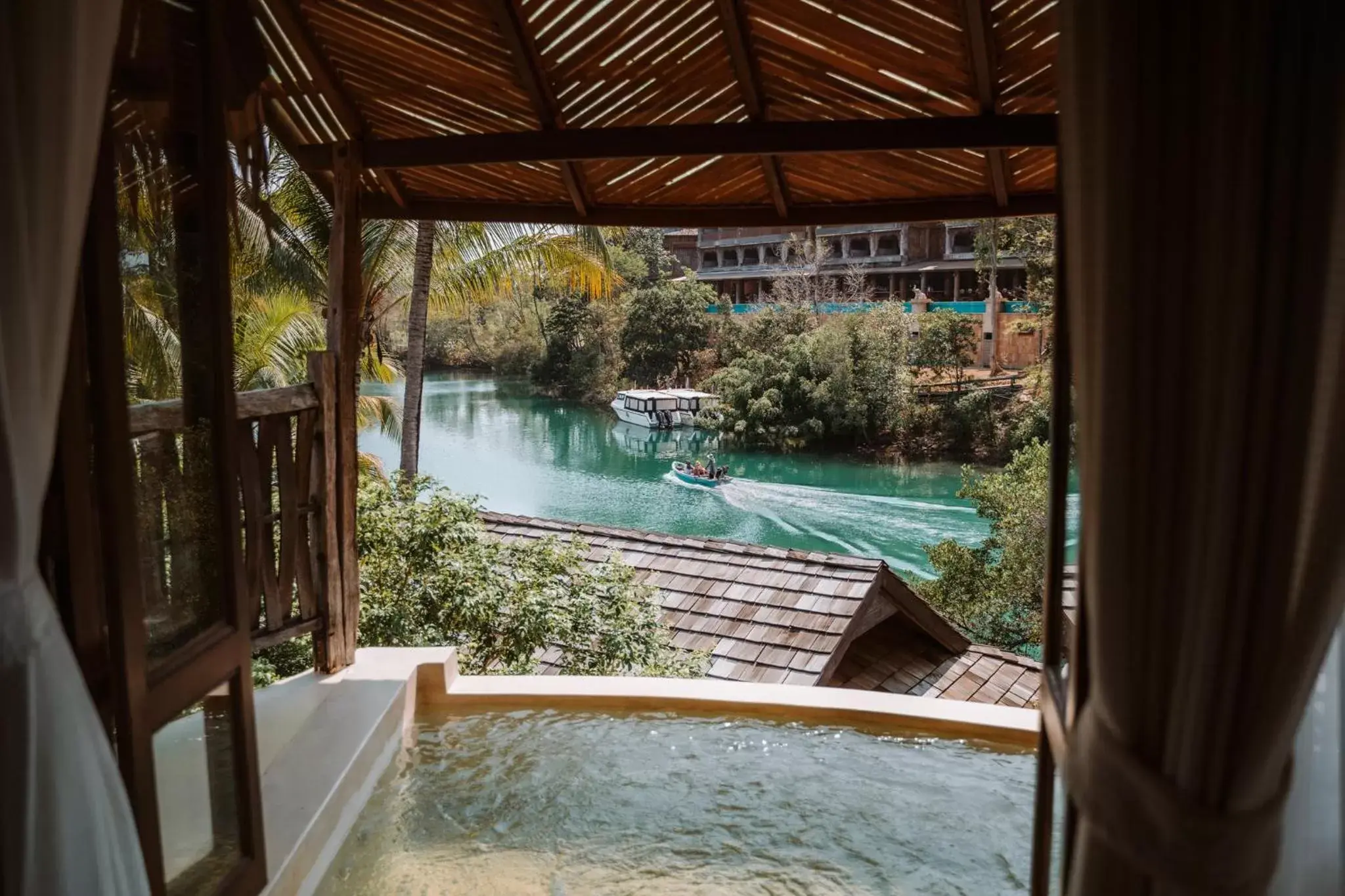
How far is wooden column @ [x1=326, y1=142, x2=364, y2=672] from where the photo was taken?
137 inches

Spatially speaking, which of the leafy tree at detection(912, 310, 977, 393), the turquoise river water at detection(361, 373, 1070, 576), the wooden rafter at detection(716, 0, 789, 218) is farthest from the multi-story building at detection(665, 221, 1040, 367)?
the wooden rafter at detection(716, 0, 789, 218)

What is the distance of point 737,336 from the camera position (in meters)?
18.3

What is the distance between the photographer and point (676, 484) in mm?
17281

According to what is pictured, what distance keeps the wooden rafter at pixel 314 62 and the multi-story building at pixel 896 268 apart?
14.3 metres

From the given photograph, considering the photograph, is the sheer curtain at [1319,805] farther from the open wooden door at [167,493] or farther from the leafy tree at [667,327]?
the leafy tree at [667,327]

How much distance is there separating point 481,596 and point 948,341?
1346 centimetres

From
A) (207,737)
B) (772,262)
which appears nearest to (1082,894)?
(207,737)

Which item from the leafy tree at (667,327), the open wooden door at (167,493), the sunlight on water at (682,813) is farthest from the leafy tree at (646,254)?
the open wooden door at (167,493)

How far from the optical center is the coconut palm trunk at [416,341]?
914 cm

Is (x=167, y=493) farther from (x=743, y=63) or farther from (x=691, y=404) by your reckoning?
(x=691, y=404)

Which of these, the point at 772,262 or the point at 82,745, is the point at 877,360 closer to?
the point at 772,262

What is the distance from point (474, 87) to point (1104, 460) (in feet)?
8.41

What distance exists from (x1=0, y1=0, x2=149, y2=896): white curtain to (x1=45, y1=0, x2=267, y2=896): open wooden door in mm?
156

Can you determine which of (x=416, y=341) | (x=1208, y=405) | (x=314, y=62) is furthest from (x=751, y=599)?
(x=1208, y=405)
